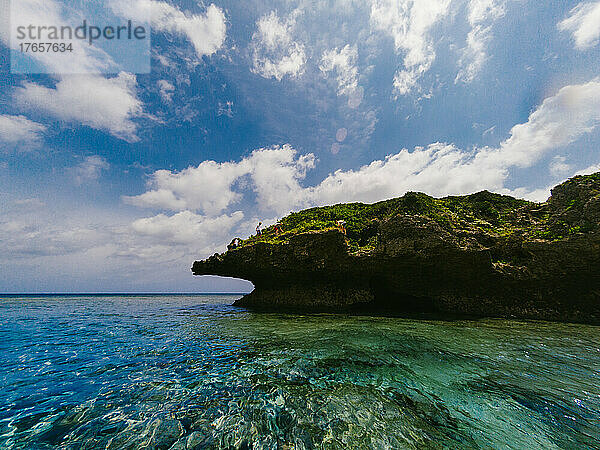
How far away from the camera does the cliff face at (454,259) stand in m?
12.6

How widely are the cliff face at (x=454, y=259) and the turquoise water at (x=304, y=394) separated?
6.15 metres

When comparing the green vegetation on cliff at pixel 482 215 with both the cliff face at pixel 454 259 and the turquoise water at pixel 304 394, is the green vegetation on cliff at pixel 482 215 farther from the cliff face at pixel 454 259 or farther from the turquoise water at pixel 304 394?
the turquoise water at pixel 304 394

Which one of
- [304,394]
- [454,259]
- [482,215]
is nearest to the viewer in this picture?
[304,394]

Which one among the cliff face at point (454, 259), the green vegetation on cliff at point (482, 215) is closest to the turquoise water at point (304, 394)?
the cliff face at point (454, 259)

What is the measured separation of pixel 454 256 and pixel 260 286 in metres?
16.3

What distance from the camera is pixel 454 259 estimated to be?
1348cm

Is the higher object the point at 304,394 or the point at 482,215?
the point at 482,215

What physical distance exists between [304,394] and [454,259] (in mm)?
13136

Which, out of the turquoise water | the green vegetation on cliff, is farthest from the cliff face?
the turquoise water

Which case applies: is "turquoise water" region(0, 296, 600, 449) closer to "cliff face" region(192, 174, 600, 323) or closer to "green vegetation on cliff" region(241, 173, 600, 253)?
"cliff face" region(192, 174, 600, 323)

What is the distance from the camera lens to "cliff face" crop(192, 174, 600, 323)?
1263 cm

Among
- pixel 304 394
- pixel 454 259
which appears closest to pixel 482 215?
pixel 454 259

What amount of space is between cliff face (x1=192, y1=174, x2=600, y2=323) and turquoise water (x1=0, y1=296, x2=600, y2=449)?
20.2 ft

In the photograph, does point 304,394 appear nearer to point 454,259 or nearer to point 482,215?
point 454,259
